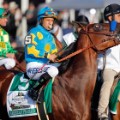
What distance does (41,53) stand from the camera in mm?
9156

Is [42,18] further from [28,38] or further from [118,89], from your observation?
[118,89]

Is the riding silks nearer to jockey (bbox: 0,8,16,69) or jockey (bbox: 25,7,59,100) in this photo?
jockey (bbox: 25,7,59,100)

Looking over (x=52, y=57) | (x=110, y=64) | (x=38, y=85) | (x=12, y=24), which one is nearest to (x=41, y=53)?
(x=52, y=57)

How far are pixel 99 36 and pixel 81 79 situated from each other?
0.69m

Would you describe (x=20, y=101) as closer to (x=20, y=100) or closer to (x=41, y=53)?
(x=20, y=100)

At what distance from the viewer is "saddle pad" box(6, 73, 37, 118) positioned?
365 inches

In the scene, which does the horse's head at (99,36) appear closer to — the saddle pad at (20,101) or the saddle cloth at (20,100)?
the saddle cloth at (20,100)

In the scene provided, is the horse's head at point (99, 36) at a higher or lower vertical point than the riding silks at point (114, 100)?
higher

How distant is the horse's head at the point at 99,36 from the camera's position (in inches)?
350

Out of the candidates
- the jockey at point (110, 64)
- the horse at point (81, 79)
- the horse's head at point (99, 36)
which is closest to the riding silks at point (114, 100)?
the jockey at point (110, 64)

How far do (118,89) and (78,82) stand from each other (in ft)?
2.30

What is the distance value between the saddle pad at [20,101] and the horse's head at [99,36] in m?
1.12

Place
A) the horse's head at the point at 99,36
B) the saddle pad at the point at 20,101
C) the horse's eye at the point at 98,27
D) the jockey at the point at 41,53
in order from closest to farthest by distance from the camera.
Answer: the horse's head at the point at 99,36
the horse's eye at the point at 98,27
the jockey at the point at 41,53
the saddle pad at the point at 20,101

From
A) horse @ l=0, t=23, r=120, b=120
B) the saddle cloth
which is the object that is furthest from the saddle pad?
horse @ l=0, t=23, r=120, b=120
